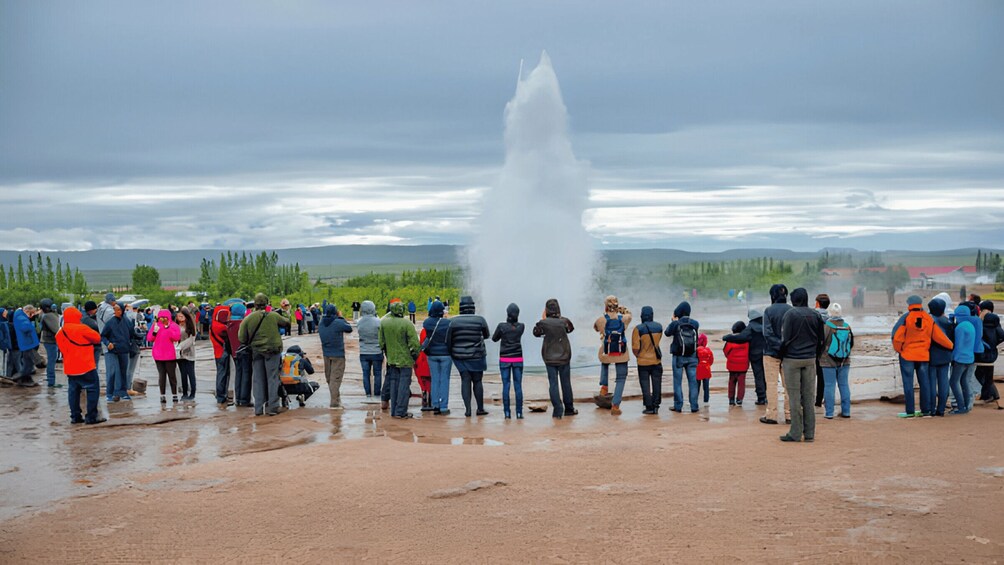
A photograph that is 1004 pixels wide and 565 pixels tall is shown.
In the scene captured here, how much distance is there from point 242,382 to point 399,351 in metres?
3.37

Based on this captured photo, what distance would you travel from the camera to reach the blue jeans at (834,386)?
14.3 m

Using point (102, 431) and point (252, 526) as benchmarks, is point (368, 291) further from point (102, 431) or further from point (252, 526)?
point (252, 526)

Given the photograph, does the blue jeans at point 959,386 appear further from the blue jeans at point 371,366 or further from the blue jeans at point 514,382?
the blue jeans at point 371,366

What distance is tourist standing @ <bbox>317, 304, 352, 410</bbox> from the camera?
53.0ft

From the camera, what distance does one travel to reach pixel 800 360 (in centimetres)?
1240

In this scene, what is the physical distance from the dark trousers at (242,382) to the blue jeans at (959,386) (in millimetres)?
11426

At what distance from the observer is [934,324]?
1412 centimetres

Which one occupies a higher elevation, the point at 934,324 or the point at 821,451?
the point at 934,324

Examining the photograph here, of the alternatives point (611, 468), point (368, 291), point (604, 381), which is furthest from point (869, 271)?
point (611, 468)

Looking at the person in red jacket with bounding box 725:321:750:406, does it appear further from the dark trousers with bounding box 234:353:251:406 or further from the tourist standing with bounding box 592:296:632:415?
the dark trousers with bounding box 234:353:251:406

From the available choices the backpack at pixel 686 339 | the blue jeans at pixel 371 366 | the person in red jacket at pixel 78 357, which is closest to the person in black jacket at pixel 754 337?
the backpack at pixel 686 339

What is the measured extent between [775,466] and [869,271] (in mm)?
75235

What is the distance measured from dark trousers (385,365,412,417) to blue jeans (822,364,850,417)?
6.45 m

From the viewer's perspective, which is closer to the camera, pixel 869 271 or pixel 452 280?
pixel 869 271
